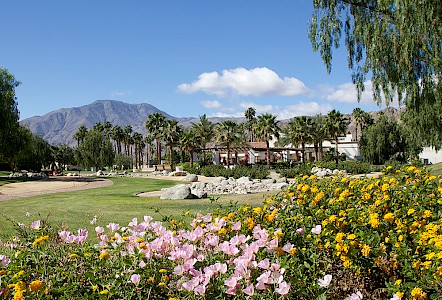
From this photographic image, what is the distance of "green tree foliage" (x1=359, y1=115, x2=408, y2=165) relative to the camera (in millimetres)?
51938

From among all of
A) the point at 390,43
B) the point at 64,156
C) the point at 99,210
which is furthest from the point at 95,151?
the point at 390,43

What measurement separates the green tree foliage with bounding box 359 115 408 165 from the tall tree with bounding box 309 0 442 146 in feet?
139

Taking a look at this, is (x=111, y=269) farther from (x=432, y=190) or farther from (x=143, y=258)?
(x=432, y=190)

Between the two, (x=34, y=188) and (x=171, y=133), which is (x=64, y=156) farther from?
(x=34, y=188)

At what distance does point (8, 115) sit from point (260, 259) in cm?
3983

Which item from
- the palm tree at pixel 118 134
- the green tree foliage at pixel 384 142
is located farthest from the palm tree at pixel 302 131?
the palm tree at pixel 118 134

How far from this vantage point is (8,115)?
37.4m

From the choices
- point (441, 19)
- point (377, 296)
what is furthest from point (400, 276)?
point (441, 19)

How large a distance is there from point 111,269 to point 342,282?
1796 millimetres

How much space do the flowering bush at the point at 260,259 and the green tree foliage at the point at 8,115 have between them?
37.2 metres

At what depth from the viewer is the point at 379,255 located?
9.89 feet

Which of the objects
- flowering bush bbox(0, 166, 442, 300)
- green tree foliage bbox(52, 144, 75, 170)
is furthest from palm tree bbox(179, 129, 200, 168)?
flowering bush bbox(0, 166, 442, 300)

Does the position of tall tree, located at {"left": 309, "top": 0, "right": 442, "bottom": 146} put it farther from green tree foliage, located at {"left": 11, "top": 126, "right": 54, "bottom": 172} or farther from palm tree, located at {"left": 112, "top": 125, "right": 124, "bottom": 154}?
palm tree, located at {"left": 112, "top": 125, "right": 124, "bottom": 154}

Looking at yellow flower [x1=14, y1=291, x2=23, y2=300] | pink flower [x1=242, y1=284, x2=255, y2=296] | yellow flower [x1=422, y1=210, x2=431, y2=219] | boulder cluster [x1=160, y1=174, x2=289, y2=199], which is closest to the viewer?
yellow flower [x1=14, y1=291, x2=23, y2=300]
